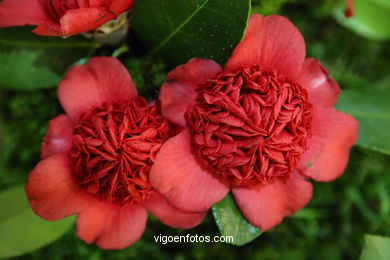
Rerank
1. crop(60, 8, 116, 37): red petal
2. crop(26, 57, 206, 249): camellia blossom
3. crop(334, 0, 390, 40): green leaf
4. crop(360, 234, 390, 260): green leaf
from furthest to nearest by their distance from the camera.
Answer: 1. crop(334, 0, 390, 40): green leaf
2. crop(360, 234, 390, 260): green leaf
3. crop(26, 57, 206, 249): camellia blossom
4. crop(60, 8, 116, 37): red petal

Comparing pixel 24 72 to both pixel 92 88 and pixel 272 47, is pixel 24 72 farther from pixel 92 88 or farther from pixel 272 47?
pixel 272 47

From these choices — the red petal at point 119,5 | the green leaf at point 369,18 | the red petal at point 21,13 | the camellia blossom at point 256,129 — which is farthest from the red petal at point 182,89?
the green leaf at point 369,18

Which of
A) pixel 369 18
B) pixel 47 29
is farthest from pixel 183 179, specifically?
pixel 369 18

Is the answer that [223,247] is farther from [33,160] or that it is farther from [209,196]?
[33,160]

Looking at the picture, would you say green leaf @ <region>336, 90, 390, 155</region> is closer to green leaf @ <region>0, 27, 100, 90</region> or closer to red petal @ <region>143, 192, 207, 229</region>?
red petal @ <region>143, 192, 207, 229</region>

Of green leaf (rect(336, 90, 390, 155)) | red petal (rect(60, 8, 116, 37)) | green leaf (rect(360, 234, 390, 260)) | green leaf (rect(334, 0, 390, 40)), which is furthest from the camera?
green leaf (rect(334, 0, 390, 40))

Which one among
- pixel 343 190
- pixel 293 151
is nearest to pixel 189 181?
pixel 293 151

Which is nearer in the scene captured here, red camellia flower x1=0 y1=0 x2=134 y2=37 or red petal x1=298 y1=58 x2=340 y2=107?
red camellia flower x1=0 y1=0 x2=134 y2=37

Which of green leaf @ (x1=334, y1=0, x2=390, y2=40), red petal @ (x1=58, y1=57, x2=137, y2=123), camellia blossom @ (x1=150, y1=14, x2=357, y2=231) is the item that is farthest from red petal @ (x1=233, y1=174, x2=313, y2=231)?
green leaf @ (x1=334, y1=0, x2=390, y2=40)

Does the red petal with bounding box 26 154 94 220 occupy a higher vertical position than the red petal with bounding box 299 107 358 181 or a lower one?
lower
